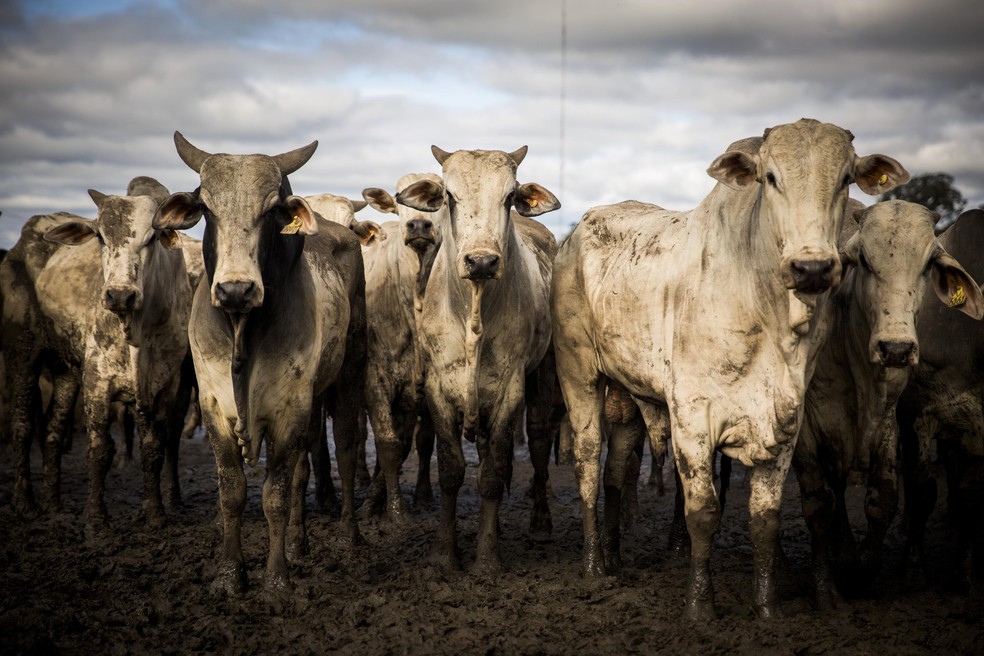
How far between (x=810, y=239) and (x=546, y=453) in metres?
4.02

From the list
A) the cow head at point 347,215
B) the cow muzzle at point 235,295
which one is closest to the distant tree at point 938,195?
the cow head at point 347,215

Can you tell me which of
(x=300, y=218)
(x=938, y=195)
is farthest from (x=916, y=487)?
(x=938, y=195)

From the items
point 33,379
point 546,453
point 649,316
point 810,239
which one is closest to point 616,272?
point 649,316

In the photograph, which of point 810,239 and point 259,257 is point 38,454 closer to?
point 259,257

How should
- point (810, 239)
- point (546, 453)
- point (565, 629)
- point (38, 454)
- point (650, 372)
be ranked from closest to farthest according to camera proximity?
1. point (810, 239)
2. point (565, 629)
3. point (650, 372)
4. point (546, 453)
5. point (38, 454)

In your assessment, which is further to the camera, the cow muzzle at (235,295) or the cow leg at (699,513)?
the cow leg at (699,513)

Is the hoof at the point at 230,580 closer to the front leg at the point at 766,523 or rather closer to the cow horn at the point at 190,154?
the cow horn at the point at 190,154

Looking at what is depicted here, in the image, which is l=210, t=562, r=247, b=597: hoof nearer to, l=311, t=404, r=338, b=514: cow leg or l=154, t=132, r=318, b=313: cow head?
l=154, t=132, r=318, b=313: cow head

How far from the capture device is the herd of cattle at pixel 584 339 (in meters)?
6.01

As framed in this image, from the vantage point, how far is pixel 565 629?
6.26 metres

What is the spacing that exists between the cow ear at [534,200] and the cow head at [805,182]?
65.9 inches

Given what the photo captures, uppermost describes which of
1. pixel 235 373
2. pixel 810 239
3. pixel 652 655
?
pixel 810 239

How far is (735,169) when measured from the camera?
19.8 ft

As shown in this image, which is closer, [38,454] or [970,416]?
[970,416]
